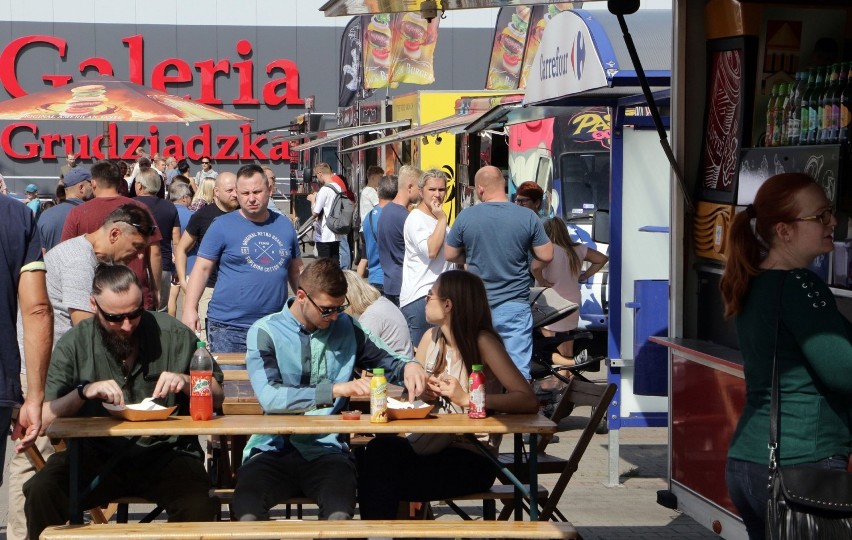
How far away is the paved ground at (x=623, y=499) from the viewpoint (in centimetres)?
691

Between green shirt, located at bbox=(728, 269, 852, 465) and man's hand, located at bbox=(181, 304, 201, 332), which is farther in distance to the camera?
man's hand, located at bbox=(181, 304, 201, 332)

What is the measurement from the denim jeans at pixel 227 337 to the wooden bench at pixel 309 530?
2.97m

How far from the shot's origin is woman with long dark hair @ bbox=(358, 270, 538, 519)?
5453 millimetres

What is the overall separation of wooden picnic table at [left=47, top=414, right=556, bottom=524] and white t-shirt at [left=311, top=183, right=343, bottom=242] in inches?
498

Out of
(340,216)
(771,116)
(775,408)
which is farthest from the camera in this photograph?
(340,216)

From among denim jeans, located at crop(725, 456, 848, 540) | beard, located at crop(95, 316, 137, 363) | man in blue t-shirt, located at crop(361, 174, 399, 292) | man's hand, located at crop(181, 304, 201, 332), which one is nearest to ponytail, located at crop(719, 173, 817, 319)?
denim jeans, located at crop(725, 456, 848, 540)

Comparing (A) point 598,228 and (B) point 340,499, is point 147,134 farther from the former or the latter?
(B) point 340,499

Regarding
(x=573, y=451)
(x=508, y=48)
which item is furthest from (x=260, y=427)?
(x=508, y=48)

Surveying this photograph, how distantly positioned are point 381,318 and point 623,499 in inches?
71.1

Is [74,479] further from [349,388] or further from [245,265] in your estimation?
[245,265]

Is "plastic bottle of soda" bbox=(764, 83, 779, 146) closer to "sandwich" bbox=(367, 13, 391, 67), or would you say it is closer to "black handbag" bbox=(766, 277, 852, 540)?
"black handbag" bbox=(766, 277, 852, 540)

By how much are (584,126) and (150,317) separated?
346 inches

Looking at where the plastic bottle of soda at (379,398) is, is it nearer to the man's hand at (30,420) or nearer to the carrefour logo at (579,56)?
the man's hand at (30,420)

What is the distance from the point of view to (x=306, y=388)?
17.6ft
